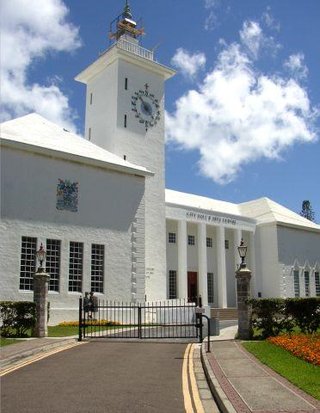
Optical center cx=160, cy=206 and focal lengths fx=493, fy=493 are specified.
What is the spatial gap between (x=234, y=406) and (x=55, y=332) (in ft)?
45.7

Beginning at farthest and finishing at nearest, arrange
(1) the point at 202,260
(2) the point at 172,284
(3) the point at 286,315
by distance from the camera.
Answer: (1) the point at 202,260, (2) the point at 172,284, (3) the point at 286,315

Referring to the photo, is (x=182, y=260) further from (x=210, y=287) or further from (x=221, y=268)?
(x=210, y=287)

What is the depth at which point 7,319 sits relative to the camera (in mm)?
17734

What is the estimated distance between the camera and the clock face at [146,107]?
112ft

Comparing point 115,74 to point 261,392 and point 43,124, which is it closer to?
point 43,124

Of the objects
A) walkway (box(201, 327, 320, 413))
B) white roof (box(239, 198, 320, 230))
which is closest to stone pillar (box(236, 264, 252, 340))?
walkway (box(201, 327, 320, 413))

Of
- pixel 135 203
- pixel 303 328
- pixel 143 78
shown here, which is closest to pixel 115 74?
pixel 143 78

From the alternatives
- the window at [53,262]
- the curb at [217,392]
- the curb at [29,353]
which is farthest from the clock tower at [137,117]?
the curb at [217,392]

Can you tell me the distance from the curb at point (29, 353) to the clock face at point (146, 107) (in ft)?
68.0

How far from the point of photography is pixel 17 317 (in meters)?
17.9

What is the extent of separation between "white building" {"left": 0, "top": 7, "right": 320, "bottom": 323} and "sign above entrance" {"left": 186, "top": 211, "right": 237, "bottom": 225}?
0.09 metres

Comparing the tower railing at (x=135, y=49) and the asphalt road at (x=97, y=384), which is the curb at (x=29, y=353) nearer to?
the asphalt road at (x=97, y=384)

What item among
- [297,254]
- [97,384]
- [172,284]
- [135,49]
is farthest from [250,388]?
[297,254]

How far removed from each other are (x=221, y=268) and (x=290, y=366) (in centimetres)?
2820
